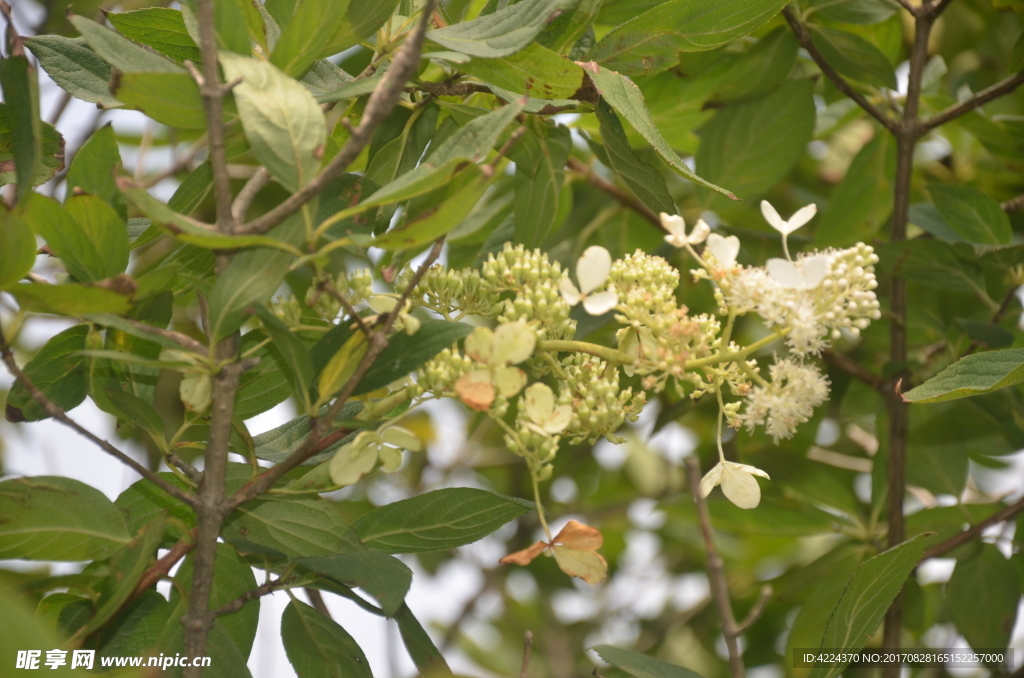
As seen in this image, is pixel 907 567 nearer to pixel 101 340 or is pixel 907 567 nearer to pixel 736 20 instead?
pixel 736 20

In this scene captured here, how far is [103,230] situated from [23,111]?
101 mm

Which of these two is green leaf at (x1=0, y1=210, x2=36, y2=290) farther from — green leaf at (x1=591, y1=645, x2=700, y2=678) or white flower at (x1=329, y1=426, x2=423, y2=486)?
green leaf at (x1=591, y1=645, x2=700, y2=678)

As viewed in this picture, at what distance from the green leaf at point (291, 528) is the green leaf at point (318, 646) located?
0.26 feet

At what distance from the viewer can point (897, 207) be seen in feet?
3.76

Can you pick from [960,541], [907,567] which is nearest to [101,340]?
[907,567]

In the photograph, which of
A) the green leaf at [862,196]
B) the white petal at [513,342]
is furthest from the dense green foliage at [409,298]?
the green leaf at [862,196]

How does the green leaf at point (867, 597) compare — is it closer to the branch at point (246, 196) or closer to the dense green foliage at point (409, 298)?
the dense green foliage at point (409, 298)

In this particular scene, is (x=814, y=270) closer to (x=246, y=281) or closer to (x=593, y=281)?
(x=593, y=281)

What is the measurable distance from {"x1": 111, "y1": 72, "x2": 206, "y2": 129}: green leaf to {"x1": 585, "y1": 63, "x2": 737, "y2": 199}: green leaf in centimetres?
33

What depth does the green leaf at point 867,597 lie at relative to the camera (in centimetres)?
77

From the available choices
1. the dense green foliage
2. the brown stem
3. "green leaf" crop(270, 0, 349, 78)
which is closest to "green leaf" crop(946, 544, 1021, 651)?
the dense green foliage

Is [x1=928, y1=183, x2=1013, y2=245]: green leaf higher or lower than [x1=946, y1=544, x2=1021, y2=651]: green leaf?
below

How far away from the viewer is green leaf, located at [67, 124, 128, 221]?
68cm

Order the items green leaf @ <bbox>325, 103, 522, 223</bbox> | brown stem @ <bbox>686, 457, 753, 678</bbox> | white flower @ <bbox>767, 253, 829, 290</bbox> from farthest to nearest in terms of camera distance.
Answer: brown stem @ <bbox>686, 457, 753, 678</bbox>
white flower @ <bbox>767, 253, 829, 290</bbox>
green leaf @ <bbox>325, 103, 522, 223</bbox>
